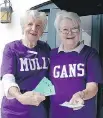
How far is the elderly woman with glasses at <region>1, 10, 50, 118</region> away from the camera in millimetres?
1559

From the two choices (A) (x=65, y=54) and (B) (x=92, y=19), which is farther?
(B) (x=92, y=19)

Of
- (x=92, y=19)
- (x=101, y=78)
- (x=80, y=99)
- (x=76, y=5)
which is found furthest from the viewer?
(x=92, y=19)

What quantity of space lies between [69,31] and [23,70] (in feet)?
1.09

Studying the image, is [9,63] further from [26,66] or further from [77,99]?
[77,99]

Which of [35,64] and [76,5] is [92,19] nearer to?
[76,5]

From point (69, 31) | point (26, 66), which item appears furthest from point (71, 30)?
point (26, 66)

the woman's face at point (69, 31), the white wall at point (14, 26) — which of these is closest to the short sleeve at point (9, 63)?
the woman's face at point (69, 31)

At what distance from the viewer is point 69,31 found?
1.55 metres

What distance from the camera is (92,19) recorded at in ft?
6.18

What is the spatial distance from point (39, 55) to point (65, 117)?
38 centimetres

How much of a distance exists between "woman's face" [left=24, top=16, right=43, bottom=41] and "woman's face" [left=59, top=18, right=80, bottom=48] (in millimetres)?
119

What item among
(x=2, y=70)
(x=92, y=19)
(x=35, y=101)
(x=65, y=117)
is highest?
(x=92, y=19)

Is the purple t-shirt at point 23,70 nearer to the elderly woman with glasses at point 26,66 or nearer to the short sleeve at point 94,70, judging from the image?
the elderly woman with glasses at point 26,66

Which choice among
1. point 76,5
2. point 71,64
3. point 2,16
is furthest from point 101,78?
point 2,16
